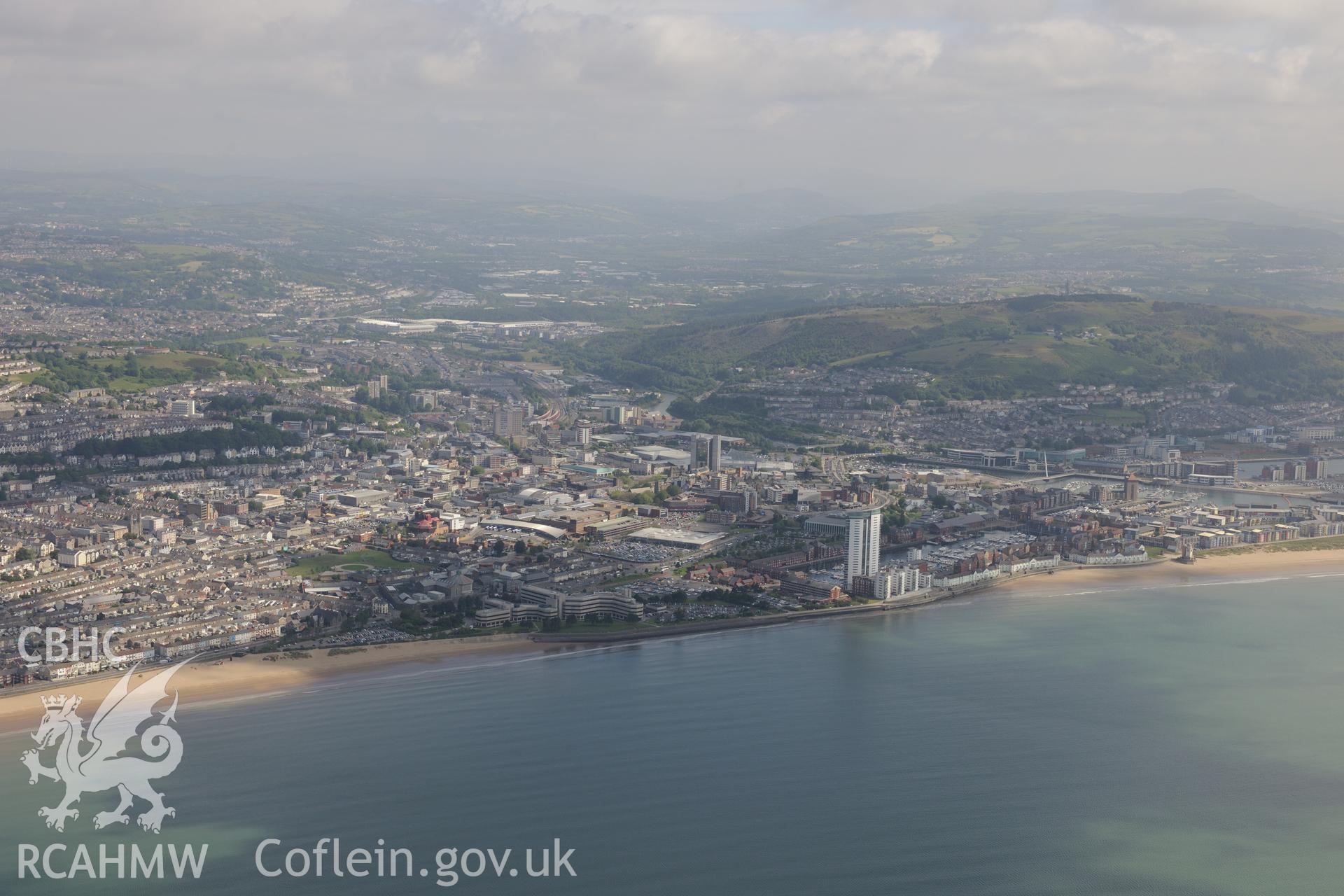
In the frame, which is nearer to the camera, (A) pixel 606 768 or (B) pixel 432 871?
(B) pixel 432 871

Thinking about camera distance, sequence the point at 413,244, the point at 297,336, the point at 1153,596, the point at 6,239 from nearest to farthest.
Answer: the point at 1153,596 → the point at 297,336 → the point at 6,239 → the point at 413,244

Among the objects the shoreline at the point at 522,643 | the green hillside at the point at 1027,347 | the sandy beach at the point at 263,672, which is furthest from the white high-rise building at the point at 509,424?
the sandy beach at the point at 263,672

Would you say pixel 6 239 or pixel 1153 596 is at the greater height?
pixel 6 239

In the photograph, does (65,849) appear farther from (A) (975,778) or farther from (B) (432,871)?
(A) (975,778)

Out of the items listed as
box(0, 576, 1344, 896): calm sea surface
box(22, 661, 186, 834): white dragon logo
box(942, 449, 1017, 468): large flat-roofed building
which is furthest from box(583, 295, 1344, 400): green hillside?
box(22, 661, 186, 834): white dragon logo

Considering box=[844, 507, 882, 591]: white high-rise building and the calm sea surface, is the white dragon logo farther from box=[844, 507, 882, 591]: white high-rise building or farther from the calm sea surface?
box=[844, 507, 882, 591]: white high-rise building

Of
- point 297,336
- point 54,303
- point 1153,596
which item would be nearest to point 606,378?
point 297,336

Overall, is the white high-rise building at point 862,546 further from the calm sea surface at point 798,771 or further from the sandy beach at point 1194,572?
the calm sea surface at point 798,771
